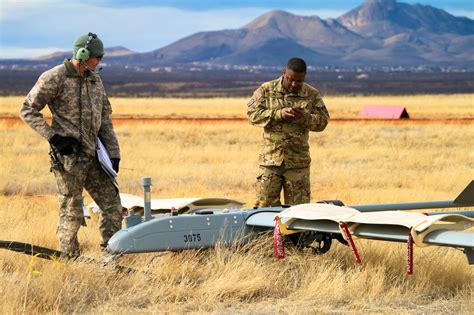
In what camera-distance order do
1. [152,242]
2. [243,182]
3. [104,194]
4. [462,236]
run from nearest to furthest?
[462,236], [152,242], [104,194], [243,182]

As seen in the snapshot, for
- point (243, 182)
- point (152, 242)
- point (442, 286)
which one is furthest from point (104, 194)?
point (243, 182)

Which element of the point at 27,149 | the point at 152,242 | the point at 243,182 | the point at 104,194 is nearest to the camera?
the point at 152,242

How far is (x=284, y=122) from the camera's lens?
8586 millimetres

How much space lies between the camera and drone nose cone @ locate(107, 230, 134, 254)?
7.02m

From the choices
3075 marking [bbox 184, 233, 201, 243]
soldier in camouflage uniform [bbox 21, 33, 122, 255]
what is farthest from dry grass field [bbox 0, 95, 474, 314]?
soldier in camouflage uniform [bbox 21, 33, 122, 255]

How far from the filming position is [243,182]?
1669cm

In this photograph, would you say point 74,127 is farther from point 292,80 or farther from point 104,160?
point 292,80

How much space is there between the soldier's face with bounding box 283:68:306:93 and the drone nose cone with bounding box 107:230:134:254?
2.33 meters

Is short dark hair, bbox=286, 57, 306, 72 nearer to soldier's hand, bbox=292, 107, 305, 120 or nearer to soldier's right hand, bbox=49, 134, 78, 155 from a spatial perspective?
soldier's hand, bbox=292, 107, 305, 120

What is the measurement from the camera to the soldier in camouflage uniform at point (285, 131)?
8.46 metres

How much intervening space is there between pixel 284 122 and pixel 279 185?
0.65m

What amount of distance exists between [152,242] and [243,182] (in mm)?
9587

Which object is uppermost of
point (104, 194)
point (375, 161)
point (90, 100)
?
point (90, 100)

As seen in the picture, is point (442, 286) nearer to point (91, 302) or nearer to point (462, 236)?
point (462, 236)
